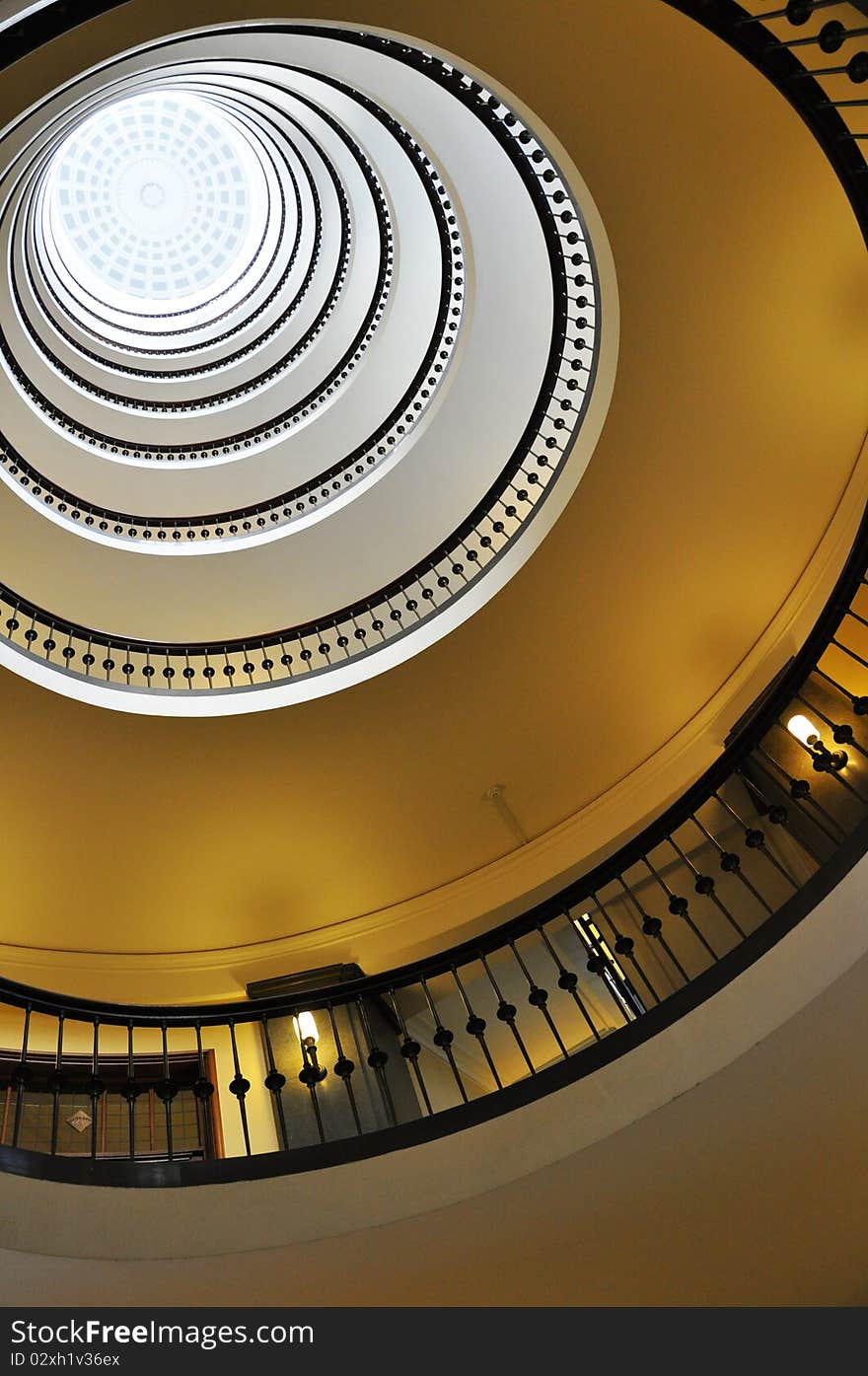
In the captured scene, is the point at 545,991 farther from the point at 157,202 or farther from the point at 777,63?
the point at 157,202

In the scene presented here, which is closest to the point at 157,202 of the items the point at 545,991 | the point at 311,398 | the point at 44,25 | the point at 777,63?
the point at 311,398

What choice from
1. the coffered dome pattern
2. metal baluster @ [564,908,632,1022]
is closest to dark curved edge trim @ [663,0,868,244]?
the coffered dome pattern

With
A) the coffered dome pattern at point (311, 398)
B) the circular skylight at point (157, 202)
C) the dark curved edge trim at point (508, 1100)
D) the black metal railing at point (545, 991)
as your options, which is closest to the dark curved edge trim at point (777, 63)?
the black metal railing at point (545, 991)

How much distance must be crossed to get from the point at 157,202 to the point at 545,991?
11.8 m

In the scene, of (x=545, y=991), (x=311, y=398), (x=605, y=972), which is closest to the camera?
(x=545, y=991)

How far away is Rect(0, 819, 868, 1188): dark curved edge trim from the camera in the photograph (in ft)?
12.6

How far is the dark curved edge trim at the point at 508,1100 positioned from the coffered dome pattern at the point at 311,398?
12.3 ft

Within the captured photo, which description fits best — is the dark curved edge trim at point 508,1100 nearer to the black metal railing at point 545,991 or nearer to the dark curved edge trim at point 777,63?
the black metal railing at point 545,991

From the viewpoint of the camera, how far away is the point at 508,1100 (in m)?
4.05

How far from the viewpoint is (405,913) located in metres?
8.23
